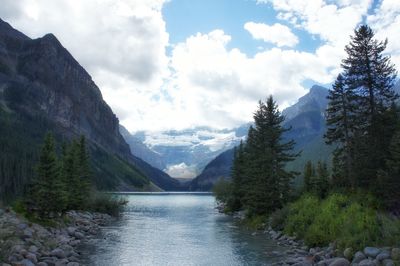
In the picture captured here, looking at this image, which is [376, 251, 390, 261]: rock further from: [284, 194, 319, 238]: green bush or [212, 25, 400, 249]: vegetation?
[284, 194, 319, 238]: green bush

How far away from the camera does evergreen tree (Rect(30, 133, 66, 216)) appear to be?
1948 inches

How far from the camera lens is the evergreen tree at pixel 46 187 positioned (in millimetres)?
49469

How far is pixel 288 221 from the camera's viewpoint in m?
47.1

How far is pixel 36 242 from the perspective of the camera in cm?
3494

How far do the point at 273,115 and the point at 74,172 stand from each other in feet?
113

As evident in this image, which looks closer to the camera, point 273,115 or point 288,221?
point 288,221

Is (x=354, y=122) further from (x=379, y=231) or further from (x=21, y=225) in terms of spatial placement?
(x=21, y=225)

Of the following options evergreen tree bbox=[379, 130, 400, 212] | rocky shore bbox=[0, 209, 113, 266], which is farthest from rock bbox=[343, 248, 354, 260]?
rocky shore bbox=[0, 209, 113, 266]

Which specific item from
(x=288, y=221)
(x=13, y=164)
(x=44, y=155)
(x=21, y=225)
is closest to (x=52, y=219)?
(x=44, y=155)

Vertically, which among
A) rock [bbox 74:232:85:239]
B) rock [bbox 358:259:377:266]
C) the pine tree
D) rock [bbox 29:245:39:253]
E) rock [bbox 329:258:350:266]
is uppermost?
the pine tree

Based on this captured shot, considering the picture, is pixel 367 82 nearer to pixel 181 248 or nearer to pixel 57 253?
pixel 181 248

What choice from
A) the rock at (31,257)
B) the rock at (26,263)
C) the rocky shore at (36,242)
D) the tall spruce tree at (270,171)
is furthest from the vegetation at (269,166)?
the rock at (26,263)

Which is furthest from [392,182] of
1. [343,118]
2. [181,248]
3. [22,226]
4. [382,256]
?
[22,226]

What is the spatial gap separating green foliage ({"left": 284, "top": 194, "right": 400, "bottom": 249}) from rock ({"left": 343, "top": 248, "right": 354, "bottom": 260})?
0.70 metres
